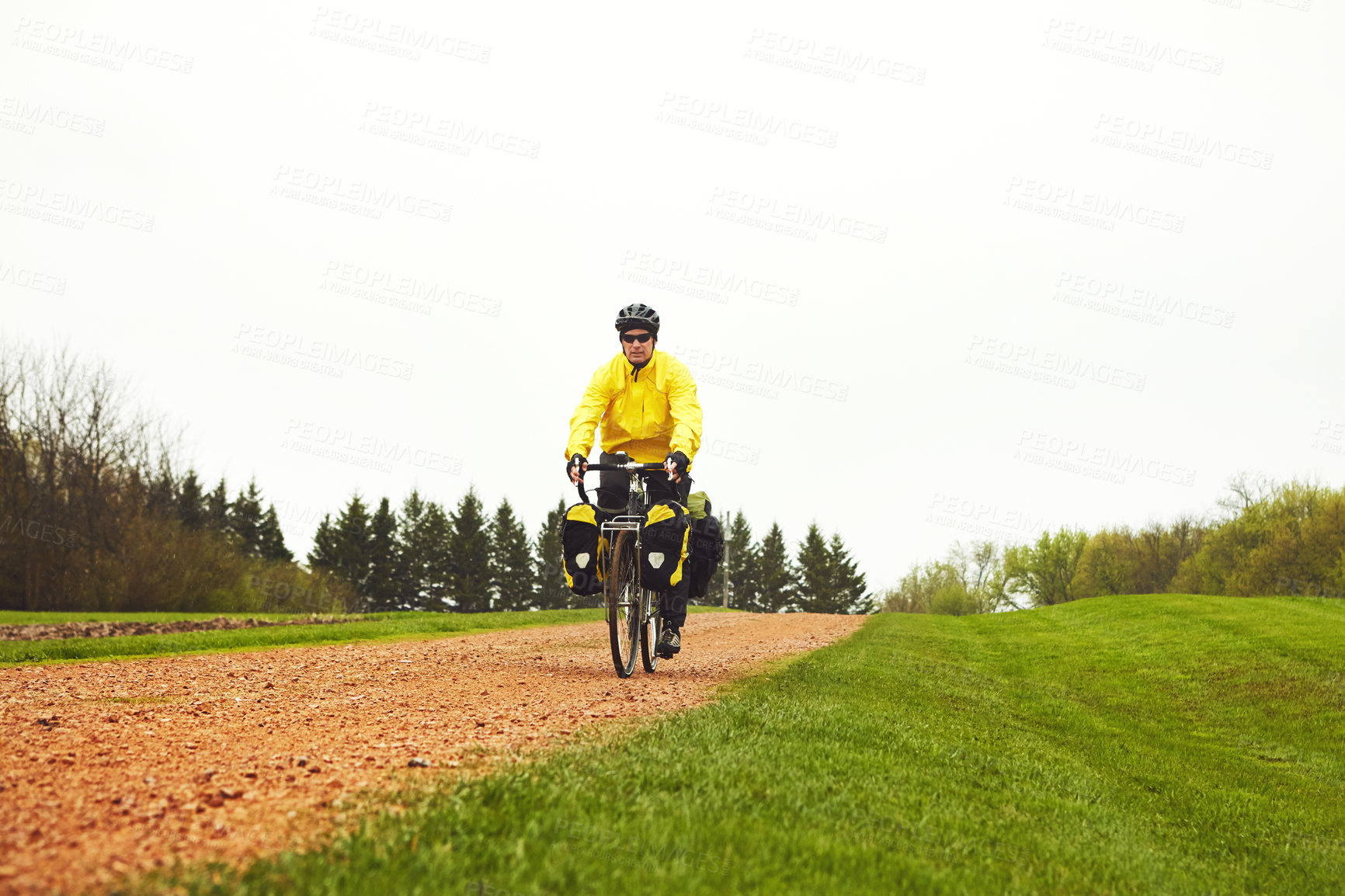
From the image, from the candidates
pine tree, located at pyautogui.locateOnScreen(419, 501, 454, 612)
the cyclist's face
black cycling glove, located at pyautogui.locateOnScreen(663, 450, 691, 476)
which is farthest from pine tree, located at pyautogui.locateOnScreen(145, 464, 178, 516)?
black cycling glove, located at pyautogui.locateOnScreen(663, 450, 691, 476)

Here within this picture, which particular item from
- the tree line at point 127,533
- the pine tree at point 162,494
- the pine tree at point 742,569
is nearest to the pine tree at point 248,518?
the tree line at point 127,533

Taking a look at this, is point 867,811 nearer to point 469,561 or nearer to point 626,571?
point 626,571

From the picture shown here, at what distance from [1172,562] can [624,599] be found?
77498mm

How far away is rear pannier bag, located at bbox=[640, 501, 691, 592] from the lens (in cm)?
790

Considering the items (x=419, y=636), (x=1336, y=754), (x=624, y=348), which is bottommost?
(x=1336, y=754)

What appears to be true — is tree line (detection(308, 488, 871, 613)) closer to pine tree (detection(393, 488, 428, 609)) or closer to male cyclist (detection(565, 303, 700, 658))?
pine tree (detection(393, 488, 428, 609))

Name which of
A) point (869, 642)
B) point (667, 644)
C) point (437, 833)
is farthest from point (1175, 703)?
point (437, 833)

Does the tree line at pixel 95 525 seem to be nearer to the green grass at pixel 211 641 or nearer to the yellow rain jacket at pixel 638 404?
the green grass at pixel 211 641

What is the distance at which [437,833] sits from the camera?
2818 mm

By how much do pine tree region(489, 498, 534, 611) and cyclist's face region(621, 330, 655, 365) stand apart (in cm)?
6581

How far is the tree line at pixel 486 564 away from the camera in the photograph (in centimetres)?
6531

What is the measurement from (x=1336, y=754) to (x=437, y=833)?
43.9 feet

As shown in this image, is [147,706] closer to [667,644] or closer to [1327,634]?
[667,644]

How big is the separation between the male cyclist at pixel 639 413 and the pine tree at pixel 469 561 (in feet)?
207
